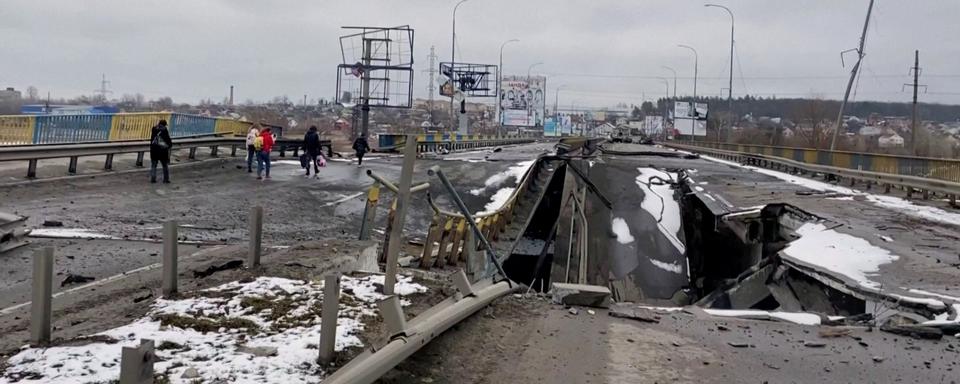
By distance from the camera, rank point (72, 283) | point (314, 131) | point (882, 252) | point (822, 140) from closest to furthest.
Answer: point (72, 283) < point (882, 252) < point (314, 131) < point (822, 140)

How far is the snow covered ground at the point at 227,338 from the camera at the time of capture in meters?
4.14

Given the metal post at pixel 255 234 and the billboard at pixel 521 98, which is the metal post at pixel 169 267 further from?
the billboard at pixel 521 98

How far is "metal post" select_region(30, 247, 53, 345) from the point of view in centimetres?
467

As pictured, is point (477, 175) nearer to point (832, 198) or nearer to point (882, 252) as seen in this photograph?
point (832, 198)

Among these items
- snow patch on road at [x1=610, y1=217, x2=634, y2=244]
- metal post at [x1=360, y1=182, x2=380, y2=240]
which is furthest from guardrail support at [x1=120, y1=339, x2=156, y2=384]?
snow patch on road at [x1=610, y1=217, x2=634, y2=244]

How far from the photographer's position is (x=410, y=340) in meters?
4.39

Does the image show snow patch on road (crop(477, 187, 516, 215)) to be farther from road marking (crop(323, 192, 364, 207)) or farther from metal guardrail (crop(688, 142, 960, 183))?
metal guardrail (crop(688, 142, 960, 183))

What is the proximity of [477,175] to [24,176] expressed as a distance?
12.6 m

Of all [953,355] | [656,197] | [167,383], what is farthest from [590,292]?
[656,197]

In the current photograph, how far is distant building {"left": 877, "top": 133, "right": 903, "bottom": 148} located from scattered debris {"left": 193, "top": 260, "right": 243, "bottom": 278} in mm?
72987

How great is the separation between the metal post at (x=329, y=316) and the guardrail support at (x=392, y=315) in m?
0.28

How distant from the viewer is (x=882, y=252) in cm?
947

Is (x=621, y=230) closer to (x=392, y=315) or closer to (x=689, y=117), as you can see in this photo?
(x=392, y=315)

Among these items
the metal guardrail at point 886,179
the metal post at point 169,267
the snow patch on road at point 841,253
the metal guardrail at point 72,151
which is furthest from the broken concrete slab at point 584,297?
the metal guardrail at point 72,151
